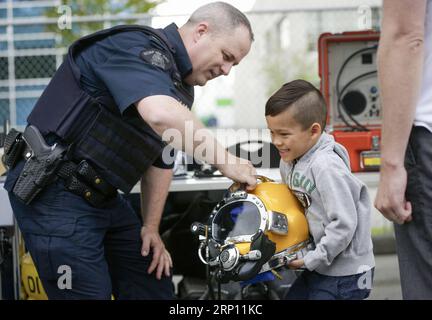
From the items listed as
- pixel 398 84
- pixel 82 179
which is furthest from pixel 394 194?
pixel 82 179

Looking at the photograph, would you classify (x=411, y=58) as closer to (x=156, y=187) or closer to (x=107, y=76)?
(x=107, y=76)

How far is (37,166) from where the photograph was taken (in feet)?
7.47

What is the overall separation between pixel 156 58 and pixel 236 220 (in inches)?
24.2

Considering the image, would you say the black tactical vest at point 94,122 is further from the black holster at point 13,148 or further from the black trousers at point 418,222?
the black trousers at point 418,222

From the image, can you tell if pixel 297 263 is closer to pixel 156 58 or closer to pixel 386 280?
pixel 156 58

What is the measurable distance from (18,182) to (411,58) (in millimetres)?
1478

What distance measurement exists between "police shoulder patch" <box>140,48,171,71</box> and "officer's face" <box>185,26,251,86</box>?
0.59ft

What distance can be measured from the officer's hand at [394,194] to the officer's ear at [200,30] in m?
1.02

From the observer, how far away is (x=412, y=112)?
1517mm

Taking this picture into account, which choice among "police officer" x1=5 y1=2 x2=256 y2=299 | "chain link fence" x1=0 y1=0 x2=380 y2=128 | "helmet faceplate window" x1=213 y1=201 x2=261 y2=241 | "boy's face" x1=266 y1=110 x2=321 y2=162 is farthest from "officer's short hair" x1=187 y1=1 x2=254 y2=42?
"chain link fence" x1=0 y1=0 x2=380 y2=128

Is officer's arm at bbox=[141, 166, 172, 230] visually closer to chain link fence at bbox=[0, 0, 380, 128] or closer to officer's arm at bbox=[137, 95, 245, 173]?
officer's arm at bbox=[137, 95, 245, 173]

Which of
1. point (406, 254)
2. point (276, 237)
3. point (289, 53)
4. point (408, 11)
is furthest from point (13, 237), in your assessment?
point (289, 53)

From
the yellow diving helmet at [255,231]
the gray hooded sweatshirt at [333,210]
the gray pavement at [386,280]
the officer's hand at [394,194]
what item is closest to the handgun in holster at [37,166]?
the yellow diving helmet at [255,231]

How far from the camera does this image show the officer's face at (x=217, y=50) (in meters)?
2.31
